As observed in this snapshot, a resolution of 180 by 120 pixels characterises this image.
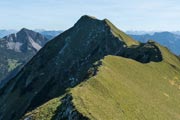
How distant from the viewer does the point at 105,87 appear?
76062mm

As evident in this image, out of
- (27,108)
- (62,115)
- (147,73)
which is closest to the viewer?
(62,115)

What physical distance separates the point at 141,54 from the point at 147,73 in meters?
36.0

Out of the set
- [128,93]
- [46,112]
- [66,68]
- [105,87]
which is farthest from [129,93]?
[66,68]

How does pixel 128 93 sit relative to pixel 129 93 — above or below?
above

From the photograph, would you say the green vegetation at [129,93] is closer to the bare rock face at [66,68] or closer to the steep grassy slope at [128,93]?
the steep grassy slope at [128,93]

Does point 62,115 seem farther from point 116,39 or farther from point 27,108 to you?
point 116,39

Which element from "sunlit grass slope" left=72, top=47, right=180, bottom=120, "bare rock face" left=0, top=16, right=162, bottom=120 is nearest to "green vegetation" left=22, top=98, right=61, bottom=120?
"sunlit grass slope" left=72, top=47, right=180, bottom=120

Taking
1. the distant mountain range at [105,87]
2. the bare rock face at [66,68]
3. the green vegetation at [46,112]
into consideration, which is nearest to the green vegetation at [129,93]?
the distant mountain range at [105,87]

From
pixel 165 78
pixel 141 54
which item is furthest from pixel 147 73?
pixel 141 54

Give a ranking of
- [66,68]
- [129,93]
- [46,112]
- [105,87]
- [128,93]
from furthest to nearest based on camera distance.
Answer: [66,68] < [129,93] < [128,93] < [105,87] < [46,112]

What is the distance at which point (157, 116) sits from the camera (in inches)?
3150

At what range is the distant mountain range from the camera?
Result: 65.1 metres

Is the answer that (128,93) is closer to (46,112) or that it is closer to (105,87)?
(105,87)

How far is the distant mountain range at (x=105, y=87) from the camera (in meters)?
65.1
